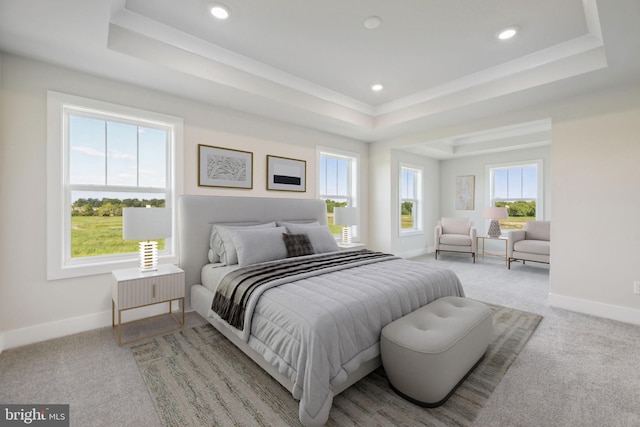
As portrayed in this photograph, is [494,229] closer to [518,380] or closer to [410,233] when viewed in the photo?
[410,233]

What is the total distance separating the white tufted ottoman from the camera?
1.66 meters

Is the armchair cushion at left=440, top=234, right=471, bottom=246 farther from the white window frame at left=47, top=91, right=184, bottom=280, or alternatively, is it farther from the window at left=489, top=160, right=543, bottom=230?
the white window frame at left=47, top=91, right=184, bottom=280

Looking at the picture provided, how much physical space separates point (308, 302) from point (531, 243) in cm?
511

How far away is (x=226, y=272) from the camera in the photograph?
276 centimetres

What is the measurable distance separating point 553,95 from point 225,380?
4.37 metres

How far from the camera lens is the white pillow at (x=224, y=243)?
301 cm

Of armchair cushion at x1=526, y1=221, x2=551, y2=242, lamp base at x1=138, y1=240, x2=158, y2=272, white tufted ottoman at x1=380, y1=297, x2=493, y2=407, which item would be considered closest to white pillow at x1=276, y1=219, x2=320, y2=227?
lamp base at x1=138, y1=240, x2=158, y2=272

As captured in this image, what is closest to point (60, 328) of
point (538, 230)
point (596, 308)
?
point (596, 308)

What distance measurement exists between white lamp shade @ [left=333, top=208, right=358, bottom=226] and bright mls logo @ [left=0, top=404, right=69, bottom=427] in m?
3.43

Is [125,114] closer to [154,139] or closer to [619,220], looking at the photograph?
[154,139]

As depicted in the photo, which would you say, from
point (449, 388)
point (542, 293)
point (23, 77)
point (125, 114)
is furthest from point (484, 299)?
point (23, 77)

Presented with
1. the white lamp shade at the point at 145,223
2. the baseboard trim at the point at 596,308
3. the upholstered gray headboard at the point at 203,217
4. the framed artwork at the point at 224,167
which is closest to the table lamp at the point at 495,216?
the baseboard trim at the point at 596,308

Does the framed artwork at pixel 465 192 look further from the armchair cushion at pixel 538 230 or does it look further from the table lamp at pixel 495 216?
the armchair cushion at pixel 538 230

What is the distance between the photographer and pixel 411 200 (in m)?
6.87
